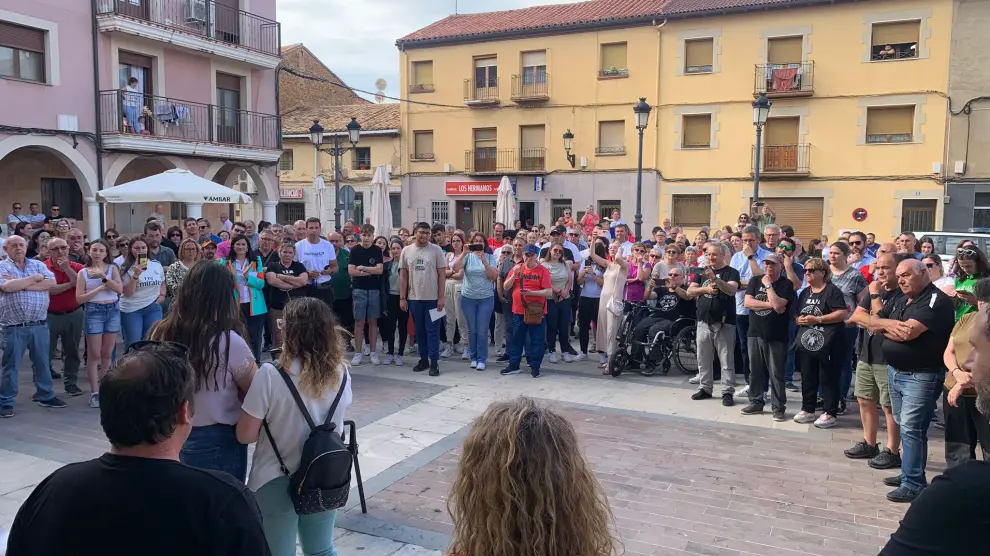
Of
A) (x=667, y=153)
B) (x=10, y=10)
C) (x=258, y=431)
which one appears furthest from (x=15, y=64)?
(x=667, y=153)

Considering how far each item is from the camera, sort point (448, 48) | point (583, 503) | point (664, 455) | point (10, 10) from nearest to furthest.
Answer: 1. point (583, 503)
2. point (664, 455)
3. point (10, 10)
4. point (448, 48)

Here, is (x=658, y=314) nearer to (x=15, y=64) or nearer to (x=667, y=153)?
(x=15, y=64)

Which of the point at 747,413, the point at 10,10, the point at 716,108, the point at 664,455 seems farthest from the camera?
the point at 716,108

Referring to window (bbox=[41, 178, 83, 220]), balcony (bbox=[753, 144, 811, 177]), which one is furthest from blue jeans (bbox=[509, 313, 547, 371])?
balcony (bbox=[753, 144, 811, 177])

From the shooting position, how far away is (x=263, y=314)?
8680 millimetres

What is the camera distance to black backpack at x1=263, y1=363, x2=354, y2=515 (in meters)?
3.17

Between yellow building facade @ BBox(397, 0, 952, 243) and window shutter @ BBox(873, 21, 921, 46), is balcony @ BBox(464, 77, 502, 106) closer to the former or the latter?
yellow building facade @ BBox(397, 0, 952, 243)

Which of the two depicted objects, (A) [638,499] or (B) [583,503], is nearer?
(B) [583,503]

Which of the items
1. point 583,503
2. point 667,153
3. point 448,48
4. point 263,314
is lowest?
point 263,314

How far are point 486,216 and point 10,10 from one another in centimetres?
1864

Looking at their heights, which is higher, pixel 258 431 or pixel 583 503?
pixel 583 503

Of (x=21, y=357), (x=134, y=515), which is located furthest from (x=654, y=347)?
(x=134, y=515)

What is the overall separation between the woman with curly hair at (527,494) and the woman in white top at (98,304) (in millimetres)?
6659

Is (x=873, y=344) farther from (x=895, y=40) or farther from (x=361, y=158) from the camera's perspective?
(x=361, y=158)
